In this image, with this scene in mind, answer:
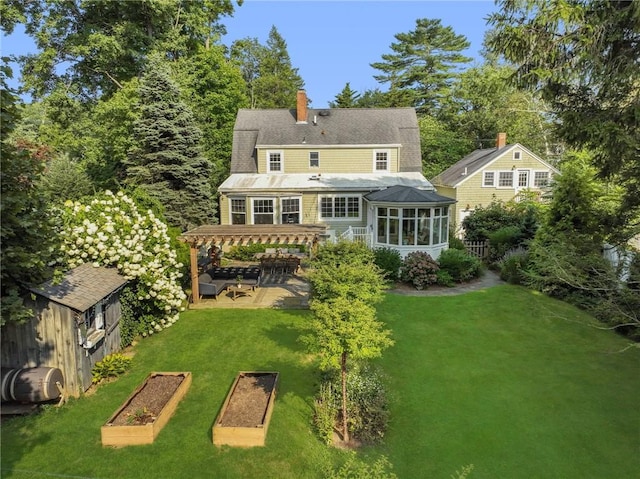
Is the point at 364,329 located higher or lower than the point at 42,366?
higher

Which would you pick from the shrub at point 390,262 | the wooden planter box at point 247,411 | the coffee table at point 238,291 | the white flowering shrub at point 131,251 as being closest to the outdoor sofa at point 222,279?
the coffee table at point 238,291

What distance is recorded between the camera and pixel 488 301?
50.5 ft

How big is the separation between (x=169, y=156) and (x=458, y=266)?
14483mm

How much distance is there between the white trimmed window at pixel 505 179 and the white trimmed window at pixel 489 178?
0.39 meters

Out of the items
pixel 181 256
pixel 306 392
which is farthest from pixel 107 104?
pixel 306 392

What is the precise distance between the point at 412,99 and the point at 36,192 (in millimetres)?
45427

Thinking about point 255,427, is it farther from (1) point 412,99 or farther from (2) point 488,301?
(1) point 412,99

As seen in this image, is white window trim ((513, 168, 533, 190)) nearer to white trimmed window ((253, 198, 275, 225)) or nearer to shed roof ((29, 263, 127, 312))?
white trimmed window ((253, 198, 275, 225))

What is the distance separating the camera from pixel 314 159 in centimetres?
2588

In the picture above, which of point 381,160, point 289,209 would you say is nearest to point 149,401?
point 289,209

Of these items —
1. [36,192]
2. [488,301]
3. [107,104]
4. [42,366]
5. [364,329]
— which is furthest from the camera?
[107,104]

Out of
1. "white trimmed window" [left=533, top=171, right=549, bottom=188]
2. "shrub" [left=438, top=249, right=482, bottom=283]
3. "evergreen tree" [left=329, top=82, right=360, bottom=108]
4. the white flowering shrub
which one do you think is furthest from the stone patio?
"evergreen tree" [left=329, top=82, right=360, bottom=108]

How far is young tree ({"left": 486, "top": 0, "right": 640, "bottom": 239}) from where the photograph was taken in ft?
28.3

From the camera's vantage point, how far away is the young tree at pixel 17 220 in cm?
657
